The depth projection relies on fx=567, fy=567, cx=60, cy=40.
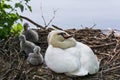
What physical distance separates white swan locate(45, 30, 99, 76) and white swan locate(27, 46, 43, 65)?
10.0 inches

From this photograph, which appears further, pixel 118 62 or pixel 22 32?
pixel 22 32

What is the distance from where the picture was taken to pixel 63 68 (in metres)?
6.78

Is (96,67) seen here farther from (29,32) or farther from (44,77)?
(29,32)

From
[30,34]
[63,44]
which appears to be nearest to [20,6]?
[30,34]

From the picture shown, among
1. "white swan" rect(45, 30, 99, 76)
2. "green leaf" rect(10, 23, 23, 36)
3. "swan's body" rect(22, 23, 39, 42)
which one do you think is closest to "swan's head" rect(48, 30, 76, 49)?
"white swan" rect(45, 30, 99, 76)

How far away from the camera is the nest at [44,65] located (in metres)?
6.80

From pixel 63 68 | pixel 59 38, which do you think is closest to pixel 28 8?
pixel 59 38

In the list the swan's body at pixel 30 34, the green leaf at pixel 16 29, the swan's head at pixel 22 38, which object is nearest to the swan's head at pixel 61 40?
the swan's head at pixel 22 38

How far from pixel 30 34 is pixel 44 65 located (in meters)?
1.00

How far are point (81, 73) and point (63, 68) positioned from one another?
9.1 inches

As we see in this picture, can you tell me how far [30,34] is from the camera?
8.18 meters

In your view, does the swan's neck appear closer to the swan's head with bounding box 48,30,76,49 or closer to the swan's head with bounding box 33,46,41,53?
the swan's head with bounding box 48,30,76,49

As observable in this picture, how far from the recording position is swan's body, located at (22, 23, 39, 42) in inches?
318

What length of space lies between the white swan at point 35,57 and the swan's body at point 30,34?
2.28 feet
